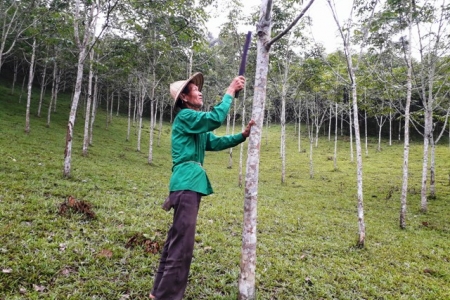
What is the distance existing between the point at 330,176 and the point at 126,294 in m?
22.7

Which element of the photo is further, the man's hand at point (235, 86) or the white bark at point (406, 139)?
the white bark at point (406, 139)

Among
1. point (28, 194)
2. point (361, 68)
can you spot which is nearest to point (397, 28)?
point (361, 68)

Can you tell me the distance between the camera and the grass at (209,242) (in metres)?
4.41

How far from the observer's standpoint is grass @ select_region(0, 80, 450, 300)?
4.41 metres

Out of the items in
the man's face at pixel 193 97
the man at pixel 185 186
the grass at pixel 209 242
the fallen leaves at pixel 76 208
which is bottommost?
the grass at pixel 209 242

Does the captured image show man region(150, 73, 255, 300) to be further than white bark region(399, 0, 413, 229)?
No

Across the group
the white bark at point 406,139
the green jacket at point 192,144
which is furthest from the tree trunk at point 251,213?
the white bark at point 406,139

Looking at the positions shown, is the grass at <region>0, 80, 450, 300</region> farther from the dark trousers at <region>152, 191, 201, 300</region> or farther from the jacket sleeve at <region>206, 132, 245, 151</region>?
the jacket sleeve at <region>206, 132, 245, 151</region>

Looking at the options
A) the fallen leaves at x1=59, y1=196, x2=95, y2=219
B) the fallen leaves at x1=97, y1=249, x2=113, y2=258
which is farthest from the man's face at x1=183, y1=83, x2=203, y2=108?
the fallen leaves at x1=59, y1=196, x2=95, y2=219

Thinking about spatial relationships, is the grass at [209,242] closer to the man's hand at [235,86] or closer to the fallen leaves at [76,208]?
the fallen leaves at [76,208]

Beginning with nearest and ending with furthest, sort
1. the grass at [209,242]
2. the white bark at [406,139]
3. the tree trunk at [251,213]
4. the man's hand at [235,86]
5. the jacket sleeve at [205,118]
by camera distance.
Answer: the jacket sleeve at [205,118] → the man's hand at [235,86] → the tree trunk at [251,213] → the grass at [209,242] → the white bark at [406,139]

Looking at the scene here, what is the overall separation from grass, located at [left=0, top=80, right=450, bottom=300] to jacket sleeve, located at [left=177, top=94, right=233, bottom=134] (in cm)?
267

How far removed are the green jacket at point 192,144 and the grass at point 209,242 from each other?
6.82 feet

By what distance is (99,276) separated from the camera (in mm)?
4461
